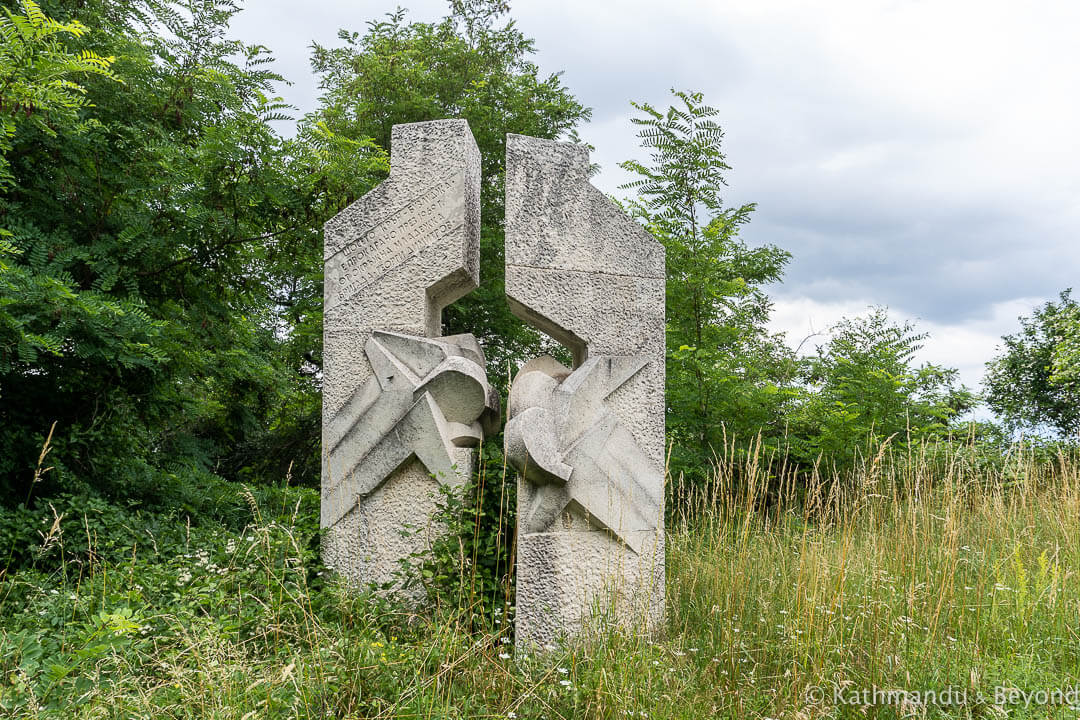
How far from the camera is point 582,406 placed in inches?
149

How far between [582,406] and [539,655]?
4.02ft

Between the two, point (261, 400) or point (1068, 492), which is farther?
point (261, 400)

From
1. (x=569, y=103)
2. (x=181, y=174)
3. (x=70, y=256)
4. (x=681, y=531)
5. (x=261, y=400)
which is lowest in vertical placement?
(x=681, y=531)

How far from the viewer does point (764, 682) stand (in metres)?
3.07

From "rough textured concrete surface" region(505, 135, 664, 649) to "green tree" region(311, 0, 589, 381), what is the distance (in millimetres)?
4080

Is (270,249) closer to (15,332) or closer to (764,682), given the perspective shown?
(15,332)

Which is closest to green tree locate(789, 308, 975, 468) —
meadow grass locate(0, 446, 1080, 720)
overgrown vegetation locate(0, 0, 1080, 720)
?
overgrown vegetation locate(0, 0, 1080, 720)

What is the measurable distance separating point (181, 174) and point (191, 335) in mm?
1159

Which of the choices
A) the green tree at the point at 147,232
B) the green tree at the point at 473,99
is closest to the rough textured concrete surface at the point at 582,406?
the green tree at the point at 147,232

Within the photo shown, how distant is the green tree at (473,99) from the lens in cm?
895

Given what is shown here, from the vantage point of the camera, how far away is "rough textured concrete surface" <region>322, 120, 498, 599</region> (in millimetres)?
3916

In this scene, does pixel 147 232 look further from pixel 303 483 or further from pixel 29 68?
pixel 303 483

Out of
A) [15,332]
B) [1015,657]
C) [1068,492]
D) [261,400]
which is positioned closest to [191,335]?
[15,332]

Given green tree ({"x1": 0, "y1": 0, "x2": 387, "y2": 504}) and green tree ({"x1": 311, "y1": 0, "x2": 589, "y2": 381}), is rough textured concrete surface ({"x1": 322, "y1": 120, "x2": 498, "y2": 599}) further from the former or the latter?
green tree ({"x1": 311, "y1": 0, "x2": 589, "y2": 381})
